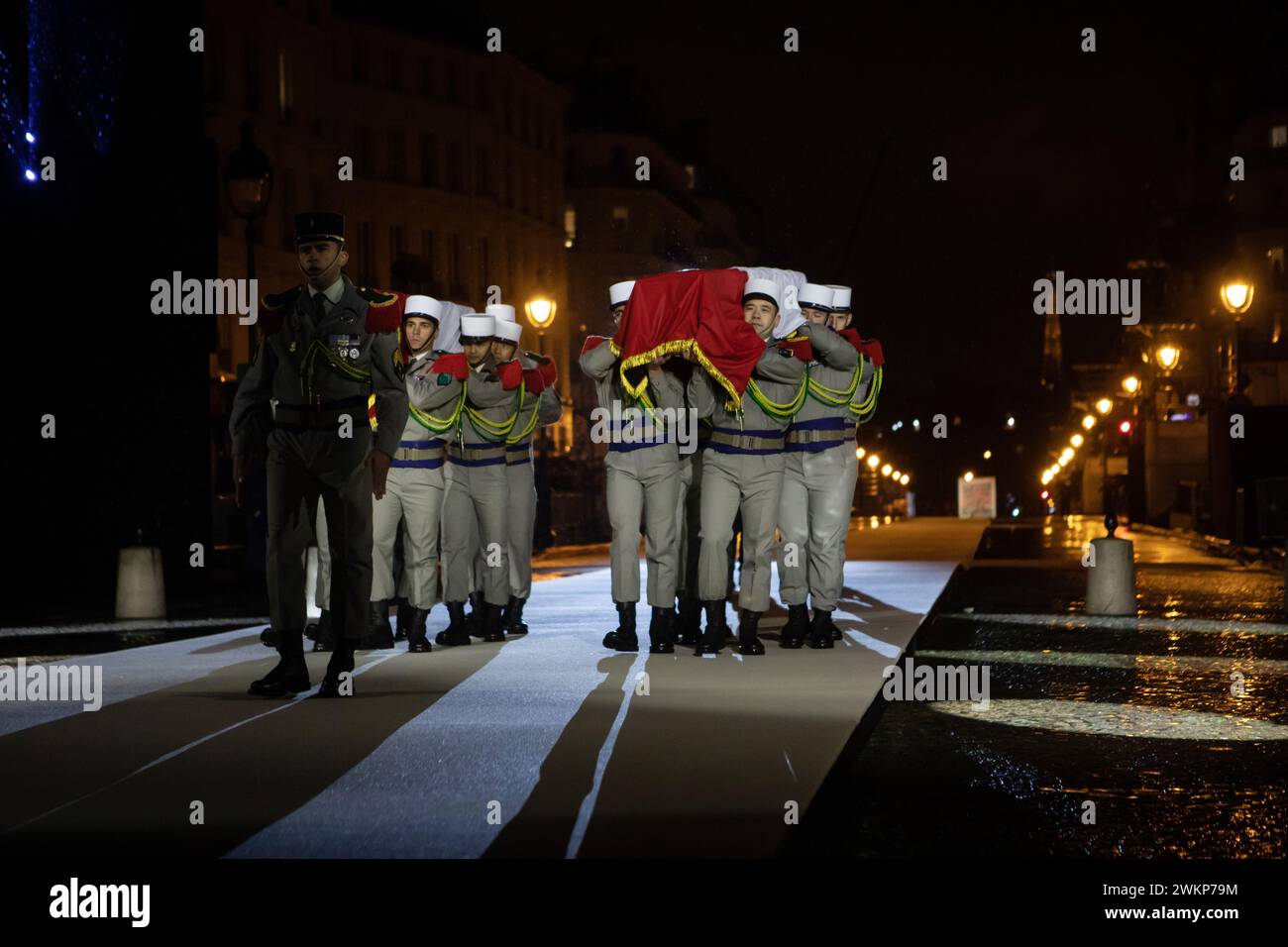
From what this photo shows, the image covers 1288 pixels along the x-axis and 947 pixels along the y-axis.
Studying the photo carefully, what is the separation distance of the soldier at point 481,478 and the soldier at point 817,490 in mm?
1727

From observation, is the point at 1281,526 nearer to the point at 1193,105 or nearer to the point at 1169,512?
the point at 1169,512

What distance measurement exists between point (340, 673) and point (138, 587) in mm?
7871

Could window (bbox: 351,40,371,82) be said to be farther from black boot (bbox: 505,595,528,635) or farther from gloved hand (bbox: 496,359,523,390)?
gloved hand (bbox: 496,359,523,390)

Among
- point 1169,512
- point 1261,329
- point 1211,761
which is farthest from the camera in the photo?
point 1261,329

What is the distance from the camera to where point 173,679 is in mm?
9562

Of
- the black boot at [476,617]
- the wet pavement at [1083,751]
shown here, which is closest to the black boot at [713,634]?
the wet pavement at [1083,751]

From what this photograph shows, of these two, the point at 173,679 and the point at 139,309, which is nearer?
the point at 173,679

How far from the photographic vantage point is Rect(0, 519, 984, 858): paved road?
531cm

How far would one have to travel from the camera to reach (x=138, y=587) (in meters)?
16.0

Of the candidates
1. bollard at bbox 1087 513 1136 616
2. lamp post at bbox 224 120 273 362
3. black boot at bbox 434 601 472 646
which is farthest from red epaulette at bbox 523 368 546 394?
lamp post at bbox 224 120 273 362

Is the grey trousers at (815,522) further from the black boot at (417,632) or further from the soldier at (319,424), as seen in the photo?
the soldier at (319,424)

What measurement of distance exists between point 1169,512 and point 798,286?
4719 cm

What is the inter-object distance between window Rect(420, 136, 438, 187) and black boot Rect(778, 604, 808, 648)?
61227 mm
